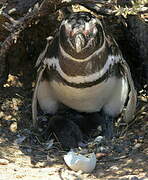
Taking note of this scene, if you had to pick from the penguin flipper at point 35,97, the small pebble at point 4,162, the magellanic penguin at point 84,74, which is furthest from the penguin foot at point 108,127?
the small pebble at point 4,162

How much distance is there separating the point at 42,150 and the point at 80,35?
75 cm

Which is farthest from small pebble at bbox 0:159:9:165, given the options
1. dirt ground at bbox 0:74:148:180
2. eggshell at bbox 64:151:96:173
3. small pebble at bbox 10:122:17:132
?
small pebble at bbox 10:122:17:132

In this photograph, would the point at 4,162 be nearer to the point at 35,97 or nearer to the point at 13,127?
the point at 13,127

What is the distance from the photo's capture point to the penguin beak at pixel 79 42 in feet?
9.87

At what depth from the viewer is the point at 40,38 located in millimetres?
3969

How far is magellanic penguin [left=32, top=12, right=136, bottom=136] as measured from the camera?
3.12m

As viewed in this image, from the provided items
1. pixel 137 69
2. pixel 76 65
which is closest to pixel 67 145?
pixel 76 65

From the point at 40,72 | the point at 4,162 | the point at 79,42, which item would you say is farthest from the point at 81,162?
the point at 40,72

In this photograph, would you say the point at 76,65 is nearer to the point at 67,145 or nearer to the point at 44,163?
the point at 67,145

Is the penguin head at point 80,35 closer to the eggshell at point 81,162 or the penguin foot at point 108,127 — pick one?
the penguin foot at point 108,127

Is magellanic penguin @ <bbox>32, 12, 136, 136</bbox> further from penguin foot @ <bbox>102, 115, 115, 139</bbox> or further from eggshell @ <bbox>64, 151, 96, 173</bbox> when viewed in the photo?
eggshell @ <bbox>64, 151, 96, 173</bbox>

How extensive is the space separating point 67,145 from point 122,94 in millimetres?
675

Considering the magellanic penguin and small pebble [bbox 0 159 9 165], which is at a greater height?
the magellanic penguin

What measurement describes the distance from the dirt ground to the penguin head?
605 mm
